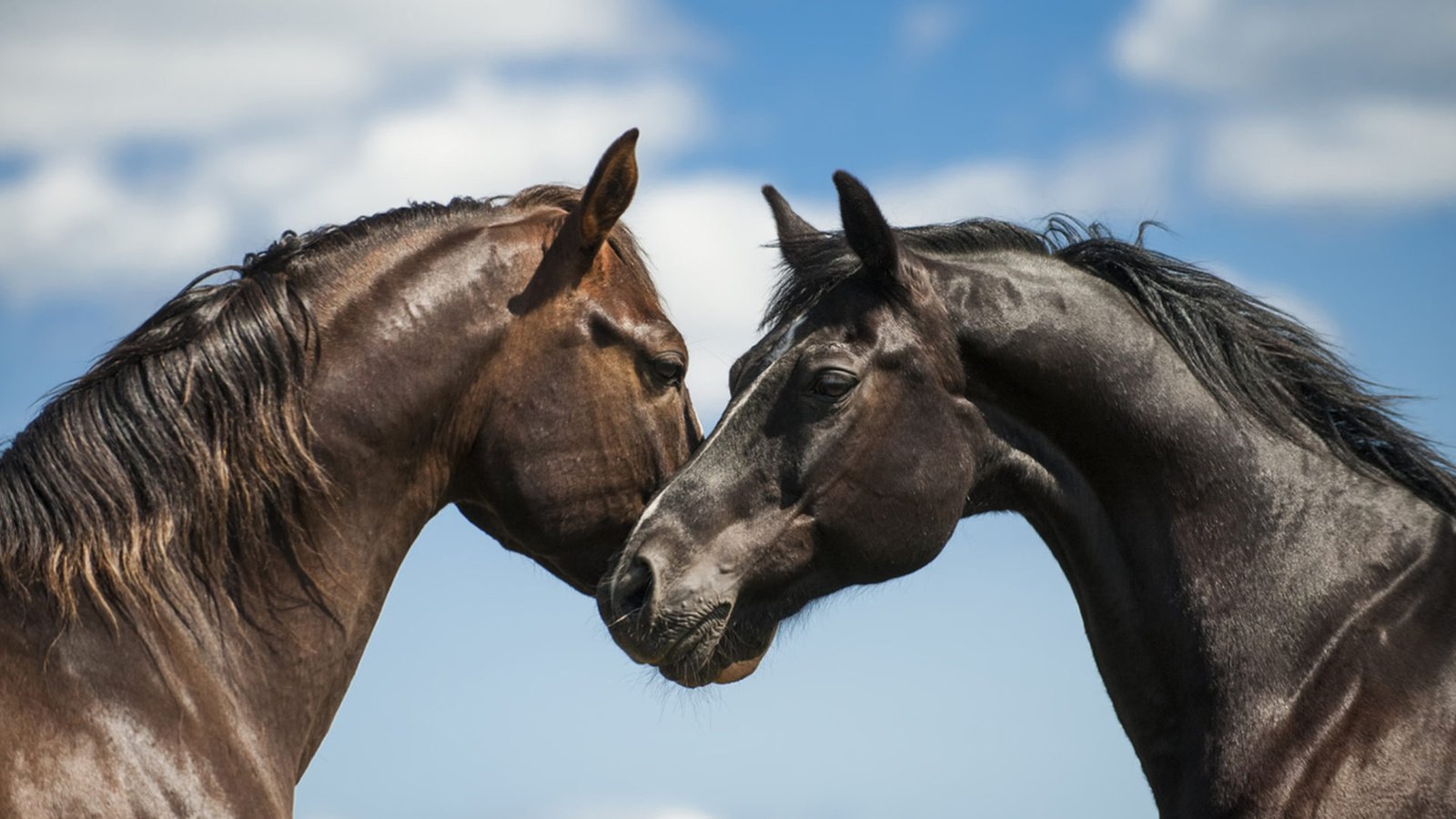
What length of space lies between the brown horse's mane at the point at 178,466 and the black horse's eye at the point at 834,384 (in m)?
1.75

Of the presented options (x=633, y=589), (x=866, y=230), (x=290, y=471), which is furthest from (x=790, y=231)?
(x=290, y=471)

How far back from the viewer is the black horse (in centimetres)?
489

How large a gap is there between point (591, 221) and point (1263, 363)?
2481mm

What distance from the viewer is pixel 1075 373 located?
17.3 feet

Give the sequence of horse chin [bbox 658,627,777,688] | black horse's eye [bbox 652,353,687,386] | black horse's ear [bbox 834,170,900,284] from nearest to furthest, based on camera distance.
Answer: black horse's ear [bbox 834,170,900,284]
horse chin [bbox 658,627,777,688]
black horse's eye [bbox 652,353,687,386]

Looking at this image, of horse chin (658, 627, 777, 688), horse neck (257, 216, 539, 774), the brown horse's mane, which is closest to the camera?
the brown horse's mane

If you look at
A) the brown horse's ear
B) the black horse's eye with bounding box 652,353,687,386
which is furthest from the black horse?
the brown horse's ear

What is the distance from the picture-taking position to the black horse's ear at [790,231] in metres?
6.00

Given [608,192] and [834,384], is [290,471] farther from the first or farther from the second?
[834,384]

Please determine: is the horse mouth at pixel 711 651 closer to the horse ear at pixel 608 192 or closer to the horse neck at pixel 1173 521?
the horse neck at pixel 1173 521

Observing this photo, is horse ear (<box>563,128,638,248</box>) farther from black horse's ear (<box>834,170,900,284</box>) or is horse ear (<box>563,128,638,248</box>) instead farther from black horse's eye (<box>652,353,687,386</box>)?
black horse's ear (<box>834,170,900,284</box>)

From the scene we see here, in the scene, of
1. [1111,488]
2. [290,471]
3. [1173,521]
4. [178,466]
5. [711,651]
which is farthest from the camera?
[711,651]

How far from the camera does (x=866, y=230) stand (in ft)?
17.8

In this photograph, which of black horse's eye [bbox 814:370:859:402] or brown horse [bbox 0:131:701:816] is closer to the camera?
brown horse [bbox 0:131:701:816]
